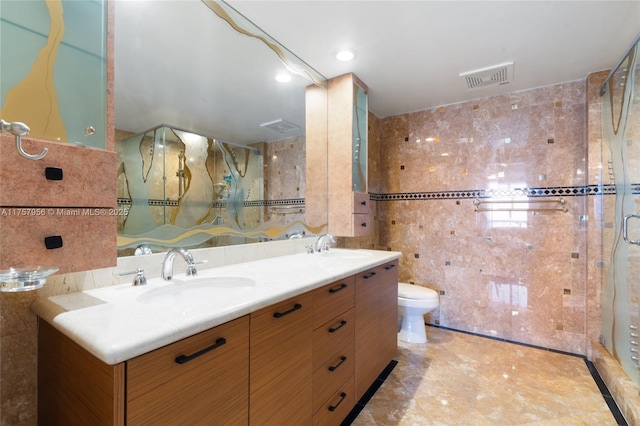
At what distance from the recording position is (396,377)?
2000 millimetres

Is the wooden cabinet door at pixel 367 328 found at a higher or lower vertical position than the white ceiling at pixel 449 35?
lower

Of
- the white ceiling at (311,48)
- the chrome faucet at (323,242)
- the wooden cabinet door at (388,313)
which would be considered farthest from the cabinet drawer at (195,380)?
the chrome faucet at (323,242)

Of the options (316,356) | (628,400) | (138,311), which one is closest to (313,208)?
(316,356)

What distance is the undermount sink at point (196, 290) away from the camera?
1.09 meters

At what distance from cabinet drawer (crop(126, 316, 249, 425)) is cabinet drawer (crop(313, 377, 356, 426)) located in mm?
528

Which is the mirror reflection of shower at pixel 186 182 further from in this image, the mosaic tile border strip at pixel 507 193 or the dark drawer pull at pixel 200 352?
the mosaic tile border strip at pixel 507 193

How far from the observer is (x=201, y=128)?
4.85 ft

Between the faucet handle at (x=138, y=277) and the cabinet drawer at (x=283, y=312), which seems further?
the faucet handle at (x=138, y=277)

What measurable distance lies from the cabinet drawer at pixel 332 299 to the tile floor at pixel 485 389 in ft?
2.25

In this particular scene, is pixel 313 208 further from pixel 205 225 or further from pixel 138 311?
pixel 138 311

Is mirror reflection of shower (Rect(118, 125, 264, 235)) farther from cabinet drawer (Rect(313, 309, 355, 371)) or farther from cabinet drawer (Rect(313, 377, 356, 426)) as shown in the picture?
cabinet drawer (Rect(313, 377, 356, 426))

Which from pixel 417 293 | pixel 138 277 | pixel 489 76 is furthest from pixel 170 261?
pixel 489 76

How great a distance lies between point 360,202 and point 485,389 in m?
Result: 1.53

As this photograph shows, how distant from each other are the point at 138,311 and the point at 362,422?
4.44 feet
